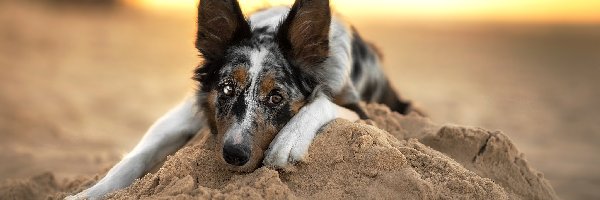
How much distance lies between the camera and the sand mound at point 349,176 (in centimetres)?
380

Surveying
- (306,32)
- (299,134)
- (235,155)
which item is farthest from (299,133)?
Result: (306,32)

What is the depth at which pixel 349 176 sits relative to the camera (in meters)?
3.92

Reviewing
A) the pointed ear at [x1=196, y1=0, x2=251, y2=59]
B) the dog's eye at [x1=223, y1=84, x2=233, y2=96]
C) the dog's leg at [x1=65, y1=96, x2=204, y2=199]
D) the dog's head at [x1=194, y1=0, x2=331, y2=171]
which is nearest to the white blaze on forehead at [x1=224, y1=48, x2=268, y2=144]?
the dog's head at [x1=194, y1=0, x2=331, y2=171]

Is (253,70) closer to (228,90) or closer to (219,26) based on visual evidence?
(228,90)

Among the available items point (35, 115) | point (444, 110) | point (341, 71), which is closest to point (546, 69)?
point (444, 110)

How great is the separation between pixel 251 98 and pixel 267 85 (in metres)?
0.13

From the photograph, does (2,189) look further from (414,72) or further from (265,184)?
(414,72)

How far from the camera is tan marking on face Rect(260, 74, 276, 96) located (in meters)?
4.36

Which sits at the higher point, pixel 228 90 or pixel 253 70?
pixel 253 70

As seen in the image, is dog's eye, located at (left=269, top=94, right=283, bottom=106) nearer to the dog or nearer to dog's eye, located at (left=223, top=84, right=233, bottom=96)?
the dog

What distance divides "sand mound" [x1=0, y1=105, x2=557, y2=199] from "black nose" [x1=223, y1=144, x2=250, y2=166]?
9 cm

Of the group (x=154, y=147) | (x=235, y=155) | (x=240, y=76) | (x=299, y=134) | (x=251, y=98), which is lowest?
(x=154, y=147)

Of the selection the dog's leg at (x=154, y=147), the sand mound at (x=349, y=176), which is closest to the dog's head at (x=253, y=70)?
the sand mound at (x=349, y=176)

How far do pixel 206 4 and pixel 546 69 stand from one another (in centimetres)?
1616
